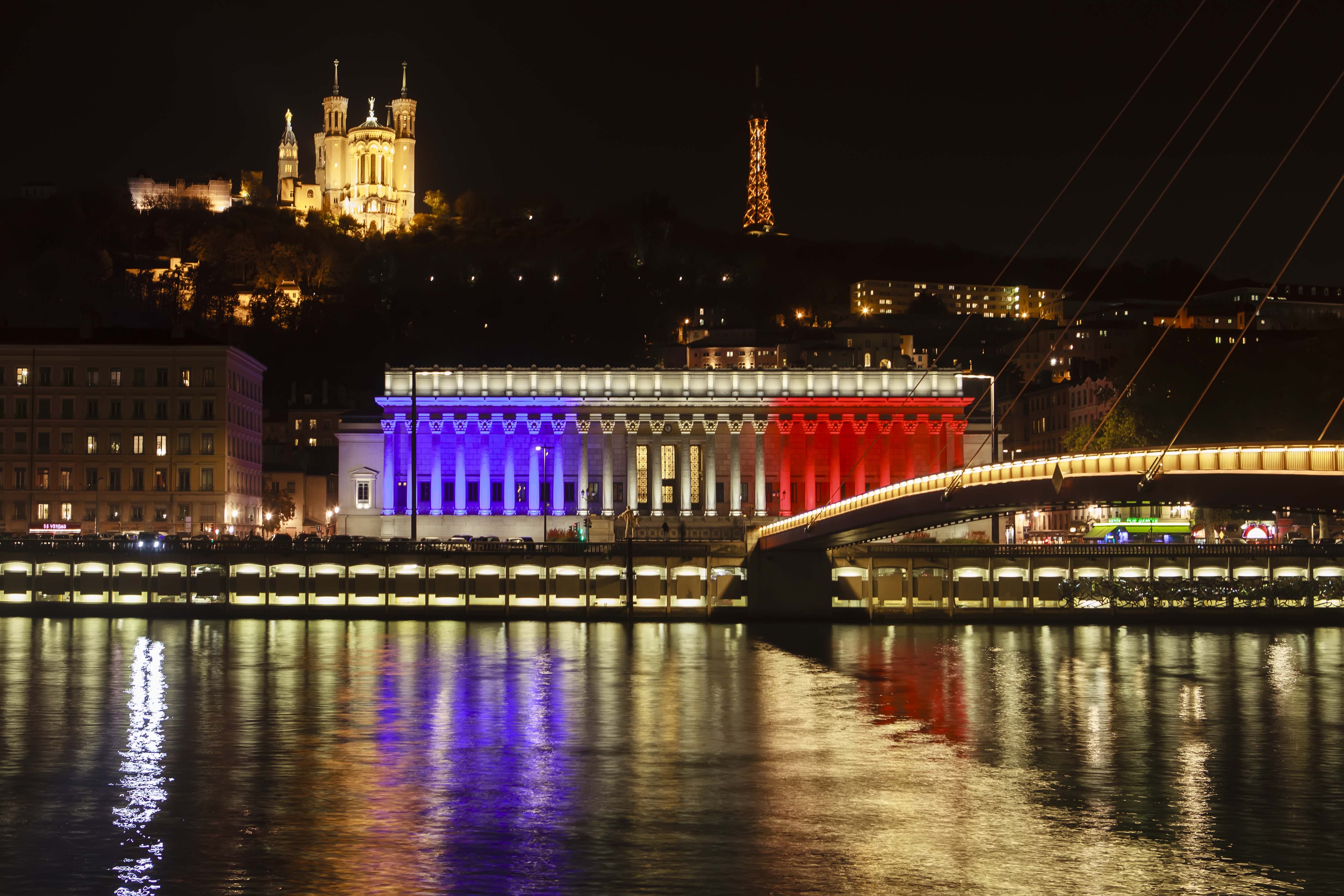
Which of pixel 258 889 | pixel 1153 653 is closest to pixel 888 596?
pixel 1153 653

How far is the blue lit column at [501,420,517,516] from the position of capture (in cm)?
13038

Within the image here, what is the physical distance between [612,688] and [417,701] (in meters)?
7.01

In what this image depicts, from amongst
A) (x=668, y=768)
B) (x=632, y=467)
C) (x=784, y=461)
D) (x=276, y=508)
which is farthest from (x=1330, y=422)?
(x=276, y=508)

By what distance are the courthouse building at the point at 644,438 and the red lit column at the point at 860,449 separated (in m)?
0.10

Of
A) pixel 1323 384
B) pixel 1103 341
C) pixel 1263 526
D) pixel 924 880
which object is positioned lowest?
pixel 924 880

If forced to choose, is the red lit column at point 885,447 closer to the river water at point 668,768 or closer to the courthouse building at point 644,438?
the courthouse building at point 644,438

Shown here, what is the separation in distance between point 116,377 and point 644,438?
3790 cm

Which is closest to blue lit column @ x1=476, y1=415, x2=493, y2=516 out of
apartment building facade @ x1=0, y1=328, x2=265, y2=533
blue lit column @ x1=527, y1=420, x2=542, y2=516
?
blue lit column @ x1=527, y1=420, x2=542, y2=516

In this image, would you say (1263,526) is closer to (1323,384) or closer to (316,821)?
(1323,384)

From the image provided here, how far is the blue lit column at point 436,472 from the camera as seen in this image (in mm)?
130875

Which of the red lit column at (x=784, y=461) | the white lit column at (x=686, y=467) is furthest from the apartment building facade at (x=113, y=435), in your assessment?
the red lit column at (x=784, y=461)

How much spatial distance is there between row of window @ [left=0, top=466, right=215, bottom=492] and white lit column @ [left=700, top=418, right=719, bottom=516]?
117 feet

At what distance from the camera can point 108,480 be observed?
11856 cm

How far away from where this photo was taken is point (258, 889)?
3092 cm
